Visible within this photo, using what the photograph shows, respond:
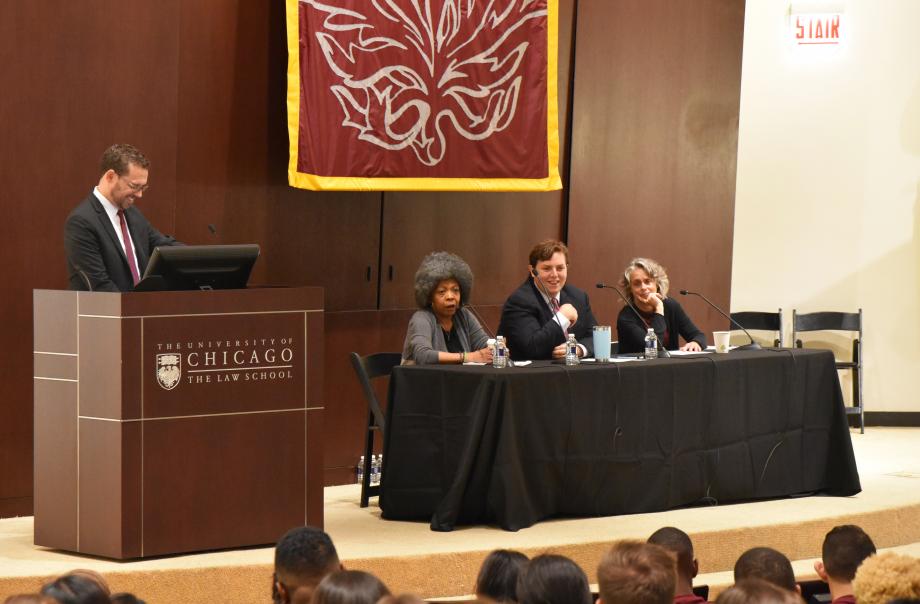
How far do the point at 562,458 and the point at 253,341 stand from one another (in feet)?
4.68

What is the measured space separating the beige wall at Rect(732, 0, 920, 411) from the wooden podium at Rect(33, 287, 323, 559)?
5.04 meters

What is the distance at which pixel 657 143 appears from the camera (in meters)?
7.84

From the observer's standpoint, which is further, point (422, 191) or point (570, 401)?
point (422, 191)

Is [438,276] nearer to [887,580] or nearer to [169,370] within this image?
[169,370]

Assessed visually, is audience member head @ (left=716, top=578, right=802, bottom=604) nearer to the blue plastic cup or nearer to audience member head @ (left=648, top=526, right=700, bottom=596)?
audience member head @ (left=648, top=526, right=700, bottom=596)

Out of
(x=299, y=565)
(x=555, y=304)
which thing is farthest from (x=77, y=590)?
(x=555, y=304)

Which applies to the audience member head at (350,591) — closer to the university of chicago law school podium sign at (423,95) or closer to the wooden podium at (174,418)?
the wooden podium at (174,418)

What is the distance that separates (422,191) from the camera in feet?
22.8

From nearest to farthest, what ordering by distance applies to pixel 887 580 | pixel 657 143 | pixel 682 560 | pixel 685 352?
pixel 887 580 → pixel 682 560 → pixel 685 352 → pixel 657 143

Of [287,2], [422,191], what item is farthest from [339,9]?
[422,191]

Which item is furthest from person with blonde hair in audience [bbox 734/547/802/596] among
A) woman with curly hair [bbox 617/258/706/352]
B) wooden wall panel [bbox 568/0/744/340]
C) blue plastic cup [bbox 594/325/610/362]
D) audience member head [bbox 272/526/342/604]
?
wooden wall panel [bbox 568/0/744/340]

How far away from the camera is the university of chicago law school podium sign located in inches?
252

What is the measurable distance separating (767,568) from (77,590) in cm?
169

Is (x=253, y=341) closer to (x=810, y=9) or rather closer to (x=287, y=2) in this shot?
(x=287, y=2)
